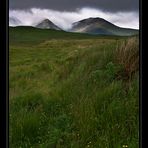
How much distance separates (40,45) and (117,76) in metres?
0.40

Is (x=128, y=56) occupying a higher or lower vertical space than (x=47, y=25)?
lower

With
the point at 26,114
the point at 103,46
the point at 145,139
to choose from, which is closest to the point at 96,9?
the point at 103,46

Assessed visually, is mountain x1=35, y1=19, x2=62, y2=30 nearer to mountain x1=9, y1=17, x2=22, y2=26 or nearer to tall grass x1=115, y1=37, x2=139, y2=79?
mountain x1=9, y1=17, x2=22, y2=26

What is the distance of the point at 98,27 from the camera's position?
1.40 m

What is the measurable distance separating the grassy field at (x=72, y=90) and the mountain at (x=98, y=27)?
0.04 metres

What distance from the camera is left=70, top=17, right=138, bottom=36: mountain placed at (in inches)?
55.2

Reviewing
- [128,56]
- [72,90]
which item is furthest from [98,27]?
[72,90]

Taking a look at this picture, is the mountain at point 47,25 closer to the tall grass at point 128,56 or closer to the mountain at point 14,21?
the mountain at point 14,21

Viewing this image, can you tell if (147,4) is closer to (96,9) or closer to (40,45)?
(96,9)

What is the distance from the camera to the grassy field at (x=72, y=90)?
53.2 inches

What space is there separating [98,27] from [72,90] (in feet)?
1.06

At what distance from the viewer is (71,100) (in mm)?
1421

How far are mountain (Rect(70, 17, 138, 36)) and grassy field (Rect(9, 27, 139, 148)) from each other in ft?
0.12

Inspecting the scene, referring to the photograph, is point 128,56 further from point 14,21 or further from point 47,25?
point 14,21
